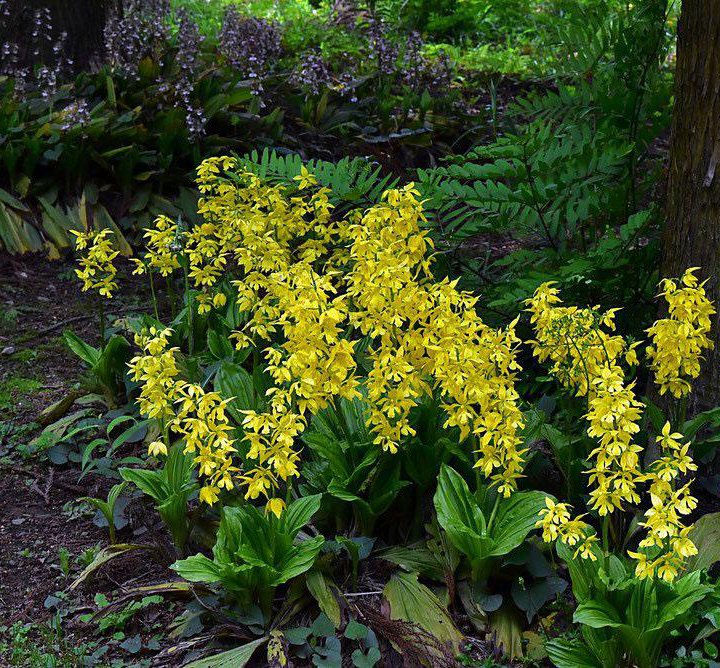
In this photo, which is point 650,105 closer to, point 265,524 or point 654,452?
point 654,452

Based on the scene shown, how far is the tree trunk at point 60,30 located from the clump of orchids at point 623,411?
18.7 feet

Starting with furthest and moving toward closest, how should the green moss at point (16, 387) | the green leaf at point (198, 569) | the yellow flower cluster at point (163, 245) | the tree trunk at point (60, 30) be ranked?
1. the tree trunk at point (60, 30)
2. the green moss at point (16, 387)
3. the yellow flower cluster at point (163, 245)
4. the green leaf at point (198, 569)

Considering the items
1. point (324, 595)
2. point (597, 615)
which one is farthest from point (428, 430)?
point (597, 615)

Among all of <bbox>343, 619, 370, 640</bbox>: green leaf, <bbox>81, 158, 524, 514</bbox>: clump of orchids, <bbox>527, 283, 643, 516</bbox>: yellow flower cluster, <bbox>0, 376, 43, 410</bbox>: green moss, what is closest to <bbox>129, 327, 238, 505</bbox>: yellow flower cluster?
<bbox>81, 158, 524, 514</bbox>: clump of orchids

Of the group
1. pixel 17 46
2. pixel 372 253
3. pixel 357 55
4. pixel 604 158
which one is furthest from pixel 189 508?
pixel 357 55

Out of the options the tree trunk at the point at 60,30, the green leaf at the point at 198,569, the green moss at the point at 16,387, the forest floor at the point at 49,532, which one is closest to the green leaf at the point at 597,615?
the green leaf at the point at 198,569

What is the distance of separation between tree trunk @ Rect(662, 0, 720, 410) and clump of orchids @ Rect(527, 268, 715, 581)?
39 centimetres

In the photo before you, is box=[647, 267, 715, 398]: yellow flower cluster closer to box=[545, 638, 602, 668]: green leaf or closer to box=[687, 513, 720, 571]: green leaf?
box=[687, 513, 720, 571]: green leaf

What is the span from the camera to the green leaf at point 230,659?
120 inches

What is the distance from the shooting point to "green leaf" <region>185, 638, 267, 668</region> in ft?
9.96

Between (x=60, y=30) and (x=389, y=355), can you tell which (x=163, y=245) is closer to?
(x=389, y=355)

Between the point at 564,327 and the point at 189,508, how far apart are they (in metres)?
1.77

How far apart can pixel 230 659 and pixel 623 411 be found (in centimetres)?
157

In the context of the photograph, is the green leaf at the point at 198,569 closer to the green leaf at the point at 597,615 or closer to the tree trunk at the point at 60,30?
the green leaf at the point at 597,615
